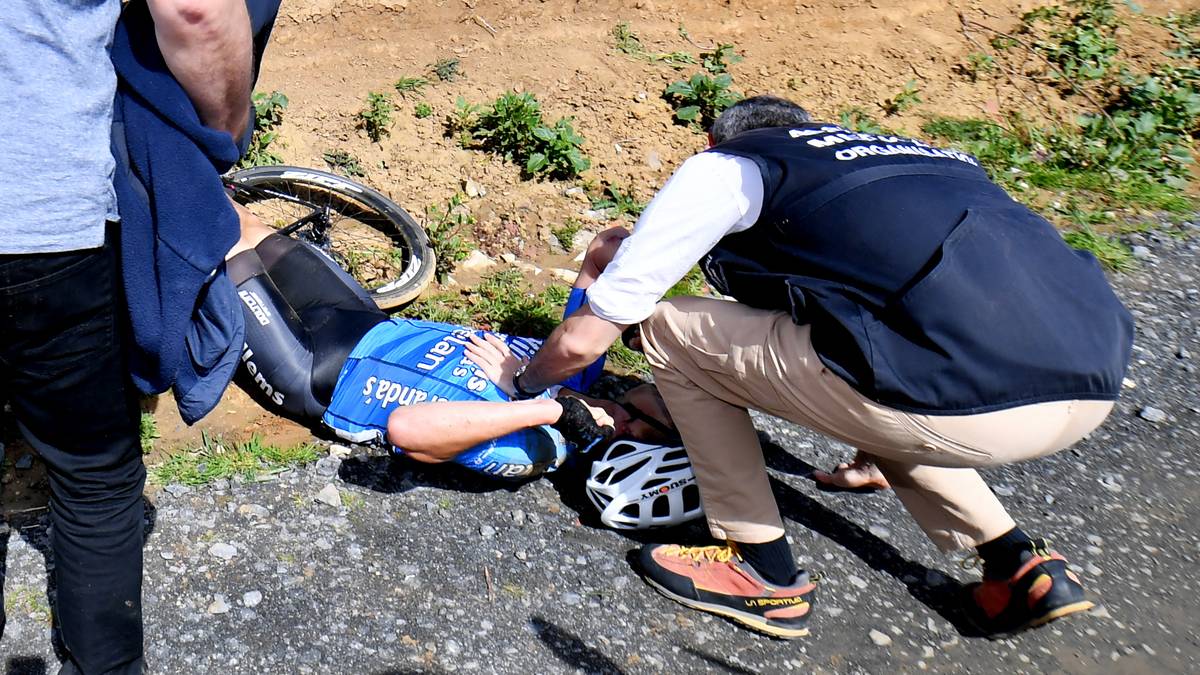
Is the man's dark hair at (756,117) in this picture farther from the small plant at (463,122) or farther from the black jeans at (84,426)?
the small plant at (463,122)

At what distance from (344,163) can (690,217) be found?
111 inches

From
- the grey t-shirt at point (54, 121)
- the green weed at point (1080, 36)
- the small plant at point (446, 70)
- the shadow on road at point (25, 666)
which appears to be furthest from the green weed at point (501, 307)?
the green weed at point (1080, 36)

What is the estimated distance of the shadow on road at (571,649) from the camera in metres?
3.07

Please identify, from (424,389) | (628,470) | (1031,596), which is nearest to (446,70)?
(424,389)

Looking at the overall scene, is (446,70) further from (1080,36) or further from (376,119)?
(1080,36)

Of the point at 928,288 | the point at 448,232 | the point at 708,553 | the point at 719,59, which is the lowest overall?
the point at 448,232

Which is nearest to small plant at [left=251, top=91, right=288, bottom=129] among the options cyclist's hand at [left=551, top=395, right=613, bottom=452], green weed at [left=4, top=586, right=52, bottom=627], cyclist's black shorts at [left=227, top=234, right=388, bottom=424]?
cyclist's black shorts at [left=227, top=234, right=388, bottom=424]

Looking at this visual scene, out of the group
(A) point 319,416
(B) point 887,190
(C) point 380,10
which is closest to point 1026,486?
(B) point 887,190

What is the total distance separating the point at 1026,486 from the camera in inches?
158

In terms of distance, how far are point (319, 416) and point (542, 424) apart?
33.1 inches

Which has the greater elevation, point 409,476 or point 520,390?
point 520,390

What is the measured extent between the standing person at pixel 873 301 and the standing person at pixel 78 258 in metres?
1.12

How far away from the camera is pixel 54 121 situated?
2.01 meters

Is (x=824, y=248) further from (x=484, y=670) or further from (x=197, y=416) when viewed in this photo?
(x=197, y=416)
